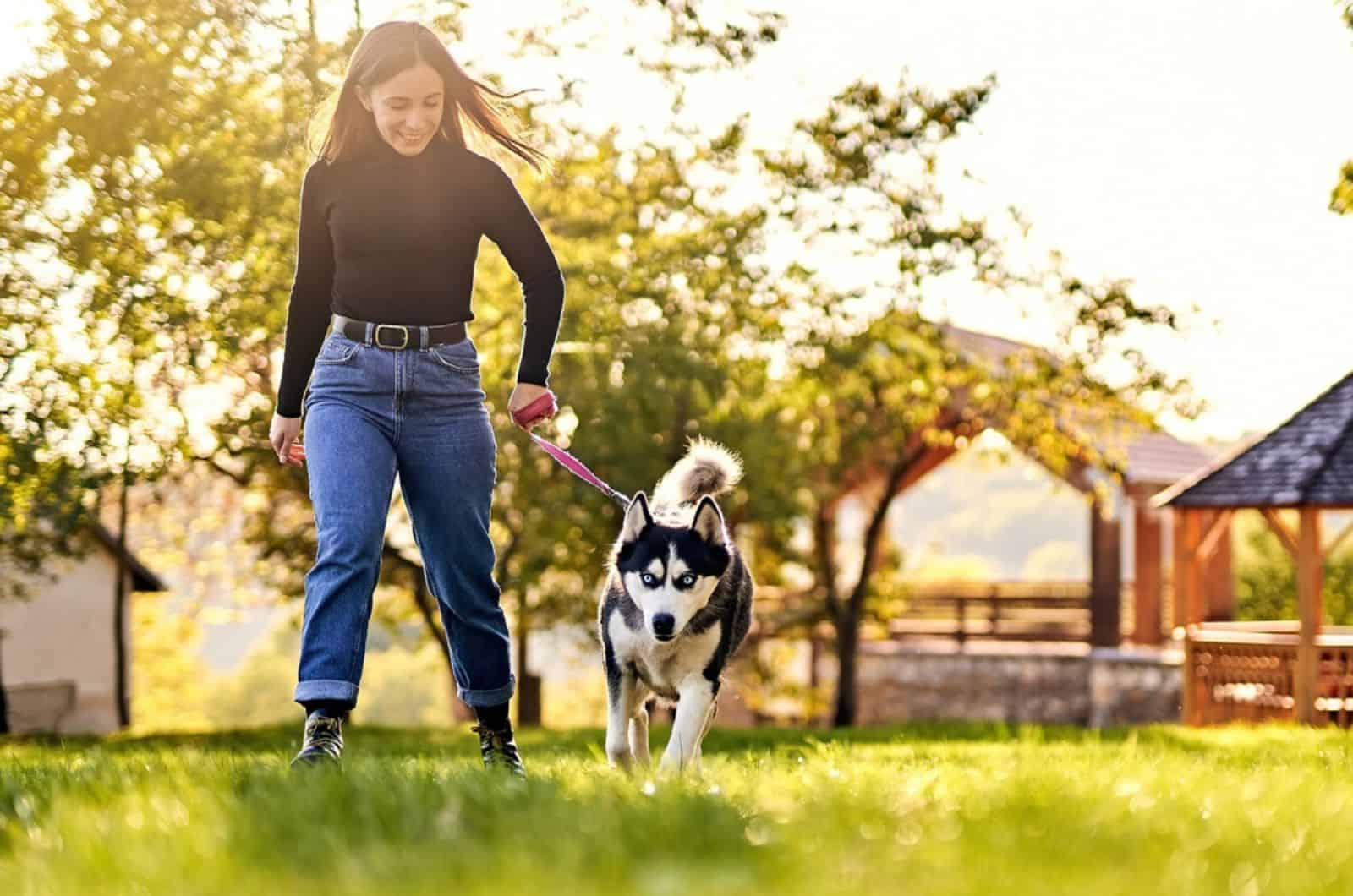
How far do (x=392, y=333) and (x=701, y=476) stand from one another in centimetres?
200

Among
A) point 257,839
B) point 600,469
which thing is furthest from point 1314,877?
point 600,469

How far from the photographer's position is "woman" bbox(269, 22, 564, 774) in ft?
17.5

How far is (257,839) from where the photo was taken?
345 centimetres

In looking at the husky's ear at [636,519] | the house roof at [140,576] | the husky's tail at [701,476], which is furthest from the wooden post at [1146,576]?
the husky's ear at [636,519]

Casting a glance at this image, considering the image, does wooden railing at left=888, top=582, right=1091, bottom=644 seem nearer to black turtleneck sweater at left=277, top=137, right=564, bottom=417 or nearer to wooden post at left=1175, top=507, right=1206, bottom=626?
wooden post at left=1175, top=507, right=1206, bottom=626

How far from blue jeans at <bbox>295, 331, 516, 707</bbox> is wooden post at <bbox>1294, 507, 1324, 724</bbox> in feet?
55.7

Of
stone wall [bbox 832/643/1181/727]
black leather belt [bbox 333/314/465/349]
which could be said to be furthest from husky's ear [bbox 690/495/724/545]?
stone wall [bbox 832/643/1181/727]

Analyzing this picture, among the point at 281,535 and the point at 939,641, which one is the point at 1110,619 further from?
the point at 281,535

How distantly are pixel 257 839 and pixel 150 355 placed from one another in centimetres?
1359

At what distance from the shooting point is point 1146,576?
2914 cm

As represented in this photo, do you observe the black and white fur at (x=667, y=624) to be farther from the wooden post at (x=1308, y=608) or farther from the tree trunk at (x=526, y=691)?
the tree trunk at (x=526, y=691)

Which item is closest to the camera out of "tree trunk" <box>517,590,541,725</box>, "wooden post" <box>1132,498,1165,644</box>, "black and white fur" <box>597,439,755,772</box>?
"black and white fur" <box>597,439,755,772</box>

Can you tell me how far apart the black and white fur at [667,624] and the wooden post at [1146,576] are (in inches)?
919

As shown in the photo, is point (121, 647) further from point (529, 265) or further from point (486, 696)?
point (529, 265)
